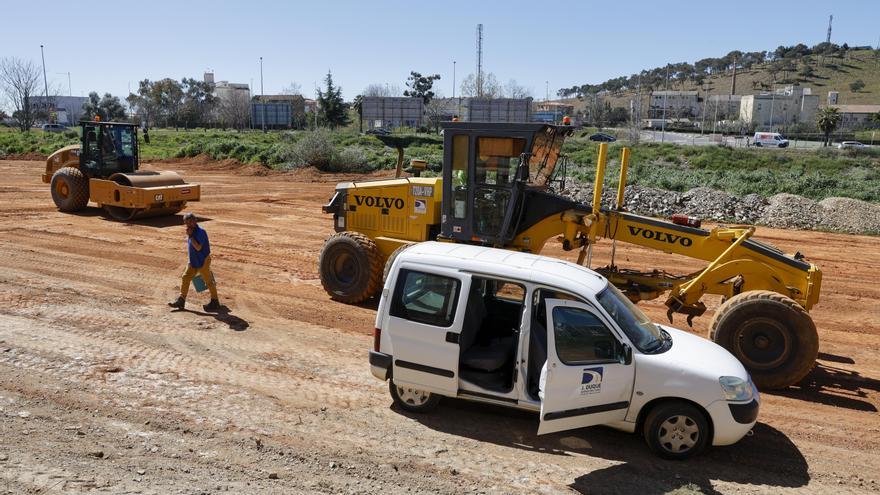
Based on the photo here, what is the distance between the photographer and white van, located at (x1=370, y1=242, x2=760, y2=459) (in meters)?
6.36

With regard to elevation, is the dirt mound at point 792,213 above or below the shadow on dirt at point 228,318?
above

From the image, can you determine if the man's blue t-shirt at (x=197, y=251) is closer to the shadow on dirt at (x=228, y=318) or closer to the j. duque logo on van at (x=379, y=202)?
the shadow on dirt at (x=228, y=318)

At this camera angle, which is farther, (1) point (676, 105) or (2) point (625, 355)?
(1) point (676, 105)

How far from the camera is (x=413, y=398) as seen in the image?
23.8 ft

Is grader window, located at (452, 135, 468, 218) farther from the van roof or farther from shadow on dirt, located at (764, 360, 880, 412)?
shadow on dirt, located at (764, 360, 880, 412)

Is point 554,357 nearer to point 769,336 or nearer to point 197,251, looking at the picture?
point 769,336

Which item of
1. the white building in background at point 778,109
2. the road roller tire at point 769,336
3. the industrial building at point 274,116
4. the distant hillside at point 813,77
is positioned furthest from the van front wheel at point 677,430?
the distant hillside at point 813,77

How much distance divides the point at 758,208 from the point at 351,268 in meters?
16.2

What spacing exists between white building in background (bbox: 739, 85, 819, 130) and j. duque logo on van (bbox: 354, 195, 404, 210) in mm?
83856

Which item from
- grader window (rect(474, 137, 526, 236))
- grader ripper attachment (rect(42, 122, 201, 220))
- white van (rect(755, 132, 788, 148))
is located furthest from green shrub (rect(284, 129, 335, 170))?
white van (rect(755, 132, 788, 148))

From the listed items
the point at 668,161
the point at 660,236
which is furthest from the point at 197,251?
the point at 668,161

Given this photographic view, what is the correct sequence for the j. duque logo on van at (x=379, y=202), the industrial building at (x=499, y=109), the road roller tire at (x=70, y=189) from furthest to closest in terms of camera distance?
the industrial building at (x=499, y=109) → the road roller tire at (x=70, y=189) → the j. duque logo on van at (x=379, y=202)

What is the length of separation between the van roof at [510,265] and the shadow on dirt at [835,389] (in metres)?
3.43

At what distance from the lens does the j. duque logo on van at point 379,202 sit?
11500 millimetres
